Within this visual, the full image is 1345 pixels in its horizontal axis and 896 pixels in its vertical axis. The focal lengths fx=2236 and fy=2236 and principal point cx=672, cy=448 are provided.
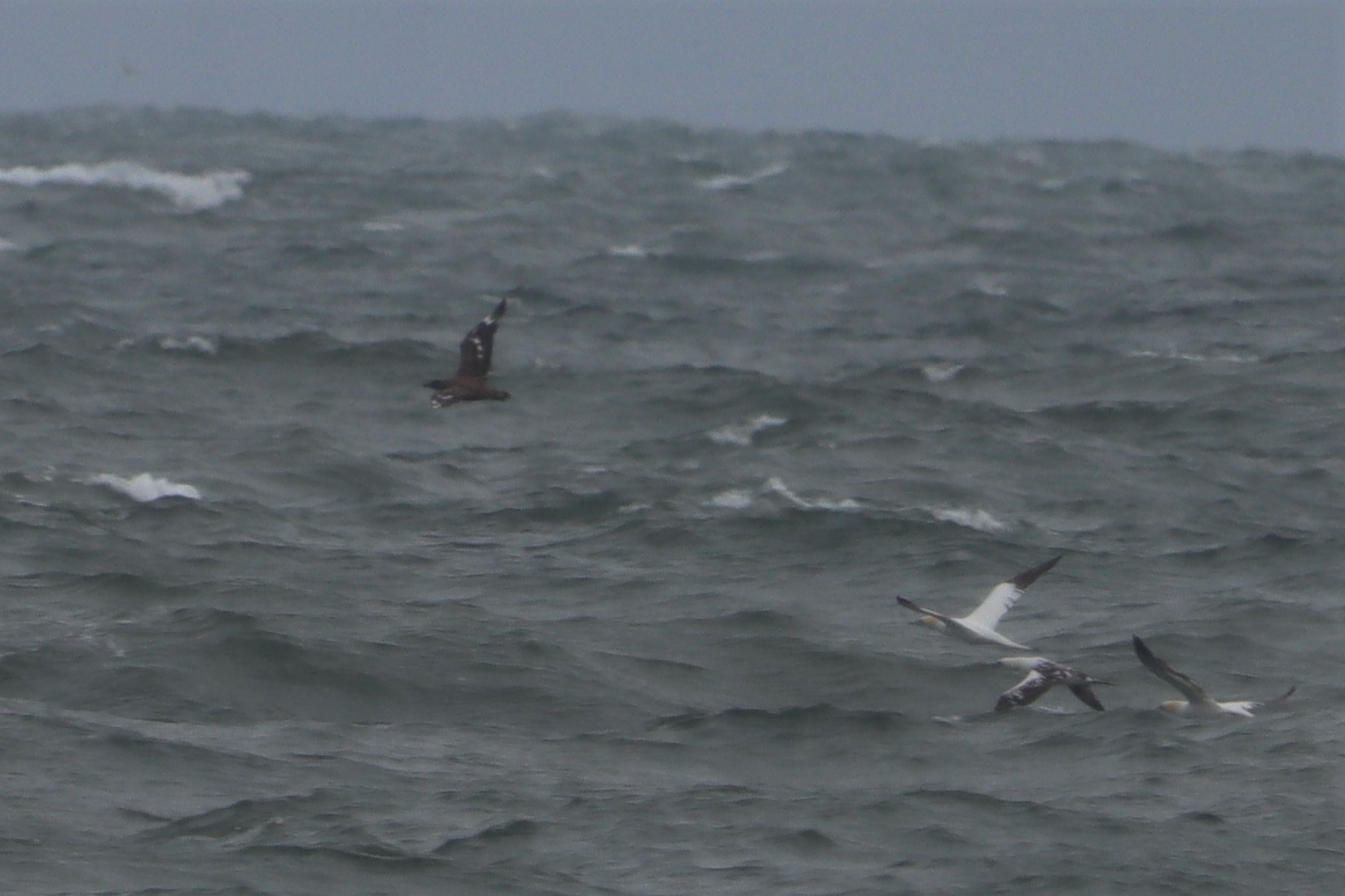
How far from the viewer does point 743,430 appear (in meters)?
35.3

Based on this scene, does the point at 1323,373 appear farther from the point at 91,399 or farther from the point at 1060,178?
the point at 1060,178

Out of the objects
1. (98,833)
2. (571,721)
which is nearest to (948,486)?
(571,721)

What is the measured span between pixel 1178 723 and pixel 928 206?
5112cm

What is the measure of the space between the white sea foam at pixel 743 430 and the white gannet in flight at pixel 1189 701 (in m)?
13.0

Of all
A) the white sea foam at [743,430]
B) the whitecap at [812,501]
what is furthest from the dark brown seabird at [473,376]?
the white sea foam at [743,430]

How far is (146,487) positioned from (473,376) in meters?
7.46

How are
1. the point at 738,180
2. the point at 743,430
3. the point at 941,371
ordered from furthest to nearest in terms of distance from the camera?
1. the point at 738,180
2. the point at 941,371
3. the point at 743,430

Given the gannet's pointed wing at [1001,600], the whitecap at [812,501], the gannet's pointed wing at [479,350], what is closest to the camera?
the gannet's pointed wing at [1001,600]

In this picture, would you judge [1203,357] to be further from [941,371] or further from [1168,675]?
[1168,675]

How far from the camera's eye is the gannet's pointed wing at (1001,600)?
2275 centimetres

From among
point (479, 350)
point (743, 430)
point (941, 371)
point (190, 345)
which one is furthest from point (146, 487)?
point (941, 371)

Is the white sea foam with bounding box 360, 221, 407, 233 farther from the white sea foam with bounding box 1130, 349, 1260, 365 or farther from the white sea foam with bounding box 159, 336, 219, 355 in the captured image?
the white sea foam with bounding box 1130, 349, 1260, 365

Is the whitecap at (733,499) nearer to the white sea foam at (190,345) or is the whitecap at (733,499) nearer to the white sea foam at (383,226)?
the white sea foam at (190,345)

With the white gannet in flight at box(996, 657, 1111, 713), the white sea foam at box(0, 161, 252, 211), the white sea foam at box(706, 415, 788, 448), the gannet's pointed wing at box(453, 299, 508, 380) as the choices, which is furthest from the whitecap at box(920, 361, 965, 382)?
the white sea foam at box(0, 161, 252, 211)
